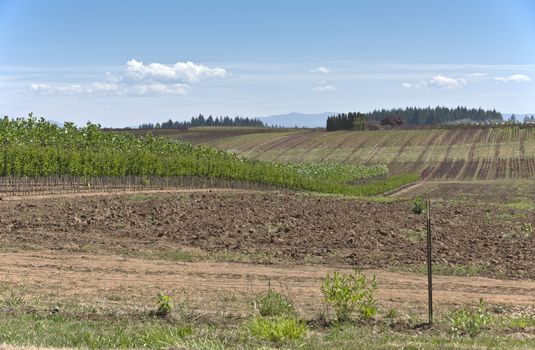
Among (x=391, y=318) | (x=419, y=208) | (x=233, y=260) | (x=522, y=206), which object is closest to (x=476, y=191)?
(x=522, y=206)

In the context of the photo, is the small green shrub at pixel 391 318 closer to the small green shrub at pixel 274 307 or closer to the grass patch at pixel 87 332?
the small green shrub at pixel 274 307

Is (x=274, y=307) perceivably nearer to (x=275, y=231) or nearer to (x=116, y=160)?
(x=275, y=231)

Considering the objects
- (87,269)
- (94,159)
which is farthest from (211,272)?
(94,159)

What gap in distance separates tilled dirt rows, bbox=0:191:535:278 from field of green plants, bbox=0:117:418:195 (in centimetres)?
1691

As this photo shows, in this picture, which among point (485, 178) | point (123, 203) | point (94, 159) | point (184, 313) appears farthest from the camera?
point (485, 178)

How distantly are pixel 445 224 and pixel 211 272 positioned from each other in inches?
776

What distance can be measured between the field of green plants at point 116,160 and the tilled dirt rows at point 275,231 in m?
16.9

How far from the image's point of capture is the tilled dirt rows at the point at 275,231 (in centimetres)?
2722

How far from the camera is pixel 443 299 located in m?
19.1

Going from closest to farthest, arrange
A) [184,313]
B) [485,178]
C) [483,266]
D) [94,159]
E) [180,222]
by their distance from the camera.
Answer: [184,313] < [483,266] < [180,222] < [94,159] < [485,178]

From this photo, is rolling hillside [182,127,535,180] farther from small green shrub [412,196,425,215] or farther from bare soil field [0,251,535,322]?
bare soil field [0,251,535,322]

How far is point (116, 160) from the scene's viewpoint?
67188 millimetres

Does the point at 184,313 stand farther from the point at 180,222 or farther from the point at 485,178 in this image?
the point at 485,178

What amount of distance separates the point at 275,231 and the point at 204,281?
44.0 feet
